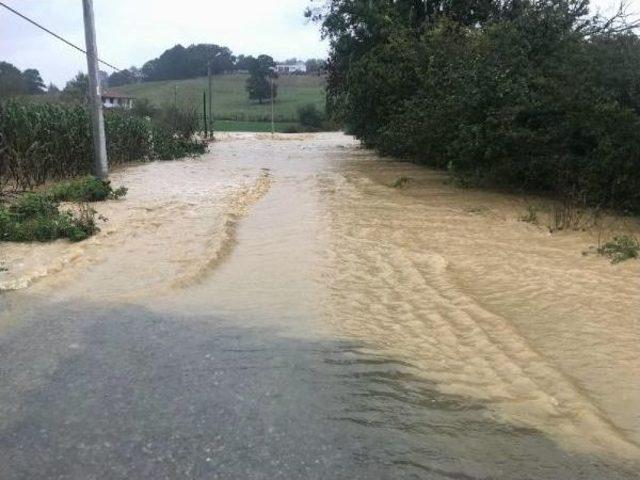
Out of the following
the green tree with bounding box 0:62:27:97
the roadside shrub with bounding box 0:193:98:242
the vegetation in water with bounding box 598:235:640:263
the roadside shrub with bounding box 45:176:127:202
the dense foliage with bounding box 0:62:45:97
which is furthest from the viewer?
the dense foliage with bounding box 0:62:45:97

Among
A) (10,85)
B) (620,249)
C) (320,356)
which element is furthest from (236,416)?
(10,85)

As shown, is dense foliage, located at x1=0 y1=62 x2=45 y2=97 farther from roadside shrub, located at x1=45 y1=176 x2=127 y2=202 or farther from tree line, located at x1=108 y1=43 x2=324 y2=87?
tree line, located at x1=108 y1=43 x2=324 y2=87

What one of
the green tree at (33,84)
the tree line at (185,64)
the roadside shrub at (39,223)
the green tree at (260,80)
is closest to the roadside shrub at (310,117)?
the green tree at (260,80)

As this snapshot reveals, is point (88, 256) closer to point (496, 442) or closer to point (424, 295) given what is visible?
point (424, 295)

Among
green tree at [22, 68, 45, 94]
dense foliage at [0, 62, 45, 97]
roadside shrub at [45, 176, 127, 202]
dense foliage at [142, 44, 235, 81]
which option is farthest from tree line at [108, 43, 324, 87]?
roadside shrub at [45, 176, 127, 202]

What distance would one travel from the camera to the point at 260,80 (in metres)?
94.6

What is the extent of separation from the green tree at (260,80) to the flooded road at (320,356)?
8729 centimetres

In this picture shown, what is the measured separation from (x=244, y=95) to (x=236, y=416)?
10135cm

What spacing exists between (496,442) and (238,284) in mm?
4187

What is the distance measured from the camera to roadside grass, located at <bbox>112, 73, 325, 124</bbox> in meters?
81.5

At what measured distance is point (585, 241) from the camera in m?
9.27

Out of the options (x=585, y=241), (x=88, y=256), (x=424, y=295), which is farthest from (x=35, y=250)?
(x=585, y=241)

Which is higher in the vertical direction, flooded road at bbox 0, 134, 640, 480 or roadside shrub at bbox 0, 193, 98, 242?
roadside shrub at bbox 0, 193, 98, 242

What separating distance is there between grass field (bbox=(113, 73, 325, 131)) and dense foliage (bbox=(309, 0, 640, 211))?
50.6 m
